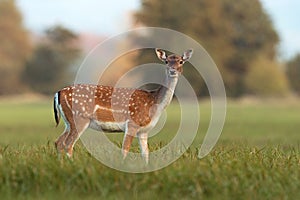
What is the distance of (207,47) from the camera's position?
103 m

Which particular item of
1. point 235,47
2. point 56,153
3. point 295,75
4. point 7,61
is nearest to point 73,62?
point 7,61

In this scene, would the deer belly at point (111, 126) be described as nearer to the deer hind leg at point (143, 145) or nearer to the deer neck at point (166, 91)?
the deer hind leg at point (143, 145)

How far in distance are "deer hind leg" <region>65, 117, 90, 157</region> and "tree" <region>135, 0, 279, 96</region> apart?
288 feet

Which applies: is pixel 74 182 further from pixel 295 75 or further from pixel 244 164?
pixel 295 75

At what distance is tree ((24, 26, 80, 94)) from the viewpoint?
125125 mm

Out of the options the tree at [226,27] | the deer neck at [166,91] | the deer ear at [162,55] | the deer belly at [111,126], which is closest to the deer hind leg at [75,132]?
the deer belly at [111,126]

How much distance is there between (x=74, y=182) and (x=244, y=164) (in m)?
2.82

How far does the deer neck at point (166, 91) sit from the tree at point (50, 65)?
111 m

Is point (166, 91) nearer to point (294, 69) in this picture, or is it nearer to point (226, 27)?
point (226, 27)

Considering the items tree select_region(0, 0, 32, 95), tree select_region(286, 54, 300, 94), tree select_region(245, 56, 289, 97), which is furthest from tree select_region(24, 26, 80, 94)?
tree select_region(286, 54, 300, 94)

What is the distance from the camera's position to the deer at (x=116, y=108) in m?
13.4

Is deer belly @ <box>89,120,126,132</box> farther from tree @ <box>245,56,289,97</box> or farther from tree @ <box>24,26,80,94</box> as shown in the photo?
tree @ <box>24,26,80,94</box>

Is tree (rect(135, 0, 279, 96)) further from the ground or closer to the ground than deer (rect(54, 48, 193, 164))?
further from the ground

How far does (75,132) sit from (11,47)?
139534 mm
